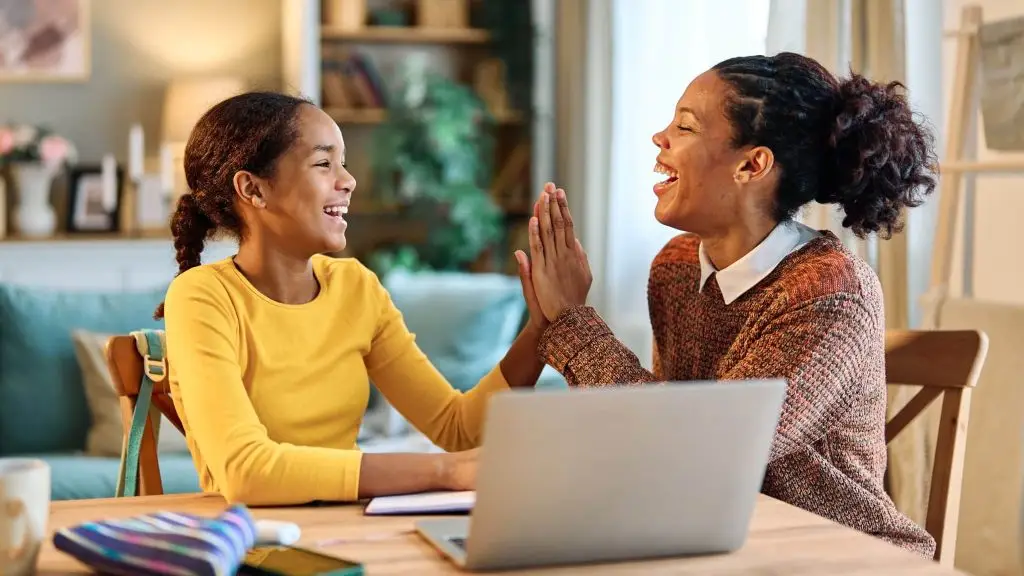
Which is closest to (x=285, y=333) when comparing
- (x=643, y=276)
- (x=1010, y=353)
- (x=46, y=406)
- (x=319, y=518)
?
(x=319, y=518)

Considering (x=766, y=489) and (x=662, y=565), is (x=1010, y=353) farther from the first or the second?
(x=662, y=565)

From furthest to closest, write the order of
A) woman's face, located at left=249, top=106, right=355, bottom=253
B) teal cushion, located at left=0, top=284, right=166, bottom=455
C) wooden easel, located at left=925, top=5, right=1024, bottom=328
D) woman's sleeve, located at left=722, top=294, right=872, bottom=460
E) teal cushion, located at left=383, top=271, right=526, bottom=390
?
teal cushion, located at left=383, top=271, right=526, bottom=390
teal cushion, located at left=0, top=284, right=166, bottom=455
wooden easel, located at left=925, top=5, right=1024, bottom=328
woman's face, located at left=249, top=106, right=355, bottom=253
woman's sleeve, located at left=722, top=294, right=872, bottom=460

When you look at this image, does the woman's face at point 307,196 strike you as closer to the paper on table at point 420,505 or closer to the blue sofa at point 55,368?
the paper on table at point 420,505

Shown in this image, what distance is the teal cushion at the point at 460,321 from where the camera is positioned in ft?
11.6

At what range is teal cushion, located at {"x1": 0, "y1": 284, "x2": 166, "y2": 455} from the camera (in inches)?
129

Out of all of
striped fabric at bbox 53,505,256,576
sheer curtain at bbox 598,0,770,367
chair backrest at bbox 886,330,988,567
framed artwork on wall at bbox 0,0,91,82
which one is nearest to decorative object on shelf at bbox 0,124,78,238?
framed artwork on wall at bbox 0,0,91,82

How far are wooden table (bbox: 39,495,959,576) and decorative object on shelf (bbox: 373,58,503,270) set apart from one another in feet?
10.5

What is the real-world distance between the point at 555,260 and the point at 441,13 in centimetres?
326

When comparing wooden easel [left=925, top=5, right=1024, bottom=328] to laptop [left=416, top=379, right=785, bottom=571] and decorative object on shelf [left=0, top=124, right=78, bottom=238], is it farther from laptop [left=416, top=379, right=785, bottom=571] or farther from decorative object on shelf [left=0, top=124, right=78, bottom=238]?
decorative object on shelf [left=0, top=124, right=78, bottom=238]

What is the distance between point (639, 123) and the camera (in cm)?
389

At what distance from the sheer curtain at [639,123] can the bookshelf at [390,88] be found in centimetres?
85

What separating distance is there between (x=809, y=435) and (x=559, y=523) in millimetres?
568

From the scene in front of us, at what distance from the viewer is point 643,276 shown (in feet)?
12.8

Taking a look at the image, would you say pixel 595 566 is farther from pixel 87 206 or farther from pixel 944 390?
pixel 87 206
